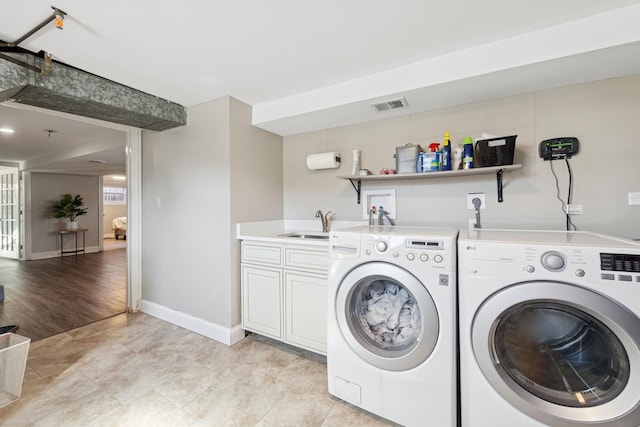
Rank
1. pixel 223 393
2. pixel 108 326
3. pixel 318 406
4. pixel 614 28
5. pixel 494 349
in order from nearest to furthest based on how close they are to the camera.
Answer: pixel 494 349, pixel 614 28, pixel 318 406, pixel 223 393, pixel 108 326

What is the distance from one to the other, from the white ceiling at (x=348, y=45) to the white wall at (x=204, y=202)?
439mm

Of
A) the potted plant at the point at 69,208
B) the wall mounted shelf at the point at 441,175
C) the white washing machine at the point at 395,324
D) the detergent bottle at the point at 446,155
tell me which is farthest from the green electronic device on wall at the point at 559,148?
the potted plant at the point at 69,208

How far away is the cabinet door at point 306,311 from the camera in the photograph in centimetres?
192

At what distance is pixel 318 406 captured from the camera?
5.03 ft

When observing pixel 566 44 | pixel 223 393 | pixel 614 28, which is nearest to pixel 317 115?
pixel 566 44

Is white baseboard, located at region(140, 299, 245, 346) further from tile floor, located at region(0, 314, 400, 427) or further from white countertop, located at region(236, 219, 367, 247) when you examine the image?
white countertop, located at region(236, 219, 367, 247)

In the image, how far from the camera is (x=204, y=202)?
2.38 m

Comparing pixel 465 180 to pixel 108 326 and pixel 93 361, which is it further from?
pixel 108 326

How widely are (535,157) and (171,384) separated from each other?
2828 mm

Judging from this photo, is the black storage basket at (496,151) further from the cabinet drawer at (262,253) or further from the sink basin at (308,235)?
the cabinet drawer at (262,253)

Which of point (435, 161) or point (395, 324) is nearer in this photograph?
point (395, 324)

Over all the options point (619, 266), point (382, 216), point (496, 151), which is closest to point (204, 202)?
point (382, 216)

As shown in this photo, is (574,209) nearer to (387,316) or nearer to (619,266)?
(619,266)

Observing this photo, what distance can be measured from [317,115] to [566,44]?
1.57 meters
